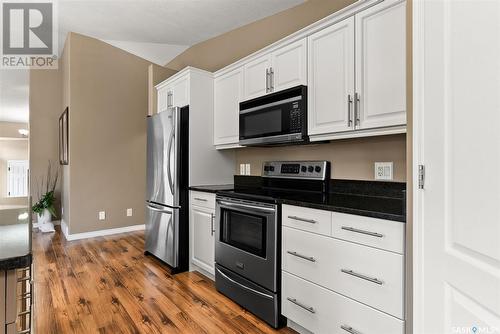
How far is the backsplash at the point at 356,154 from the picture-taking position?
199 centimetres

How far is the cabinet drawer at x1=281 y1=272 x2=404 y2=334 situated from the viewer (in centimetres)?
147

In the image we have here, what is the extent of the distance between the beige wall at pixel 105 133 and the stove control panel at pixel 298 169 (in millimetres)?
2823

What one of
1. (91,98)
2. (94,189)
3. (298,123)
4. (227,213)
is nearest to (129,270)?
(227,213)

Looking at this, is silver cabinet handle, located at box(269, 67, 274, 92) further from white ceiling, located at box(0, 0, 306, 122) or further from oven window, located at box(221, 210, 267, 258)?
oven window, located at box(221, 210, 267, 258)

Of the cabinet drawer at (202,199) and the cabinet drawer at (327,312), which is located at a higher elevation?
the cabinet drawer at (202,199)

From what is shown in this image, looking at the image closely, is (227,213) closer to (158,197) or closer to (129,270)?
(158,197)

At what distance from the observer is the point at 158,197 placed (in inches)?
129

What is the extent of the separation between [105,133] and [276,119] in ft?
10.8

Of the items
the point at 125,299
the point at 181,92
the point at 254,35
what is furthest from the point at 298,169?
the point at 125,299

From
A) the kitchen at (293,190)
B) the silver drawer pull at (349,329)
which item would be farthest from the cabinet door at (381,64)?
the silver drawer pull at (349,329)

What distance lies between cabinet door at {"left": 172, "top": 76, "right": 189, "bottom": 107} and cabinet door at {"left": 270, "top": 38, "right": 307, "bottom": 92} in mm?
1019

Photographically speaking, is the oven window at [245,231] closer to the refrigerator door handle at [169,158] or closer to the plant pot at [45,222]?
the refrigerator door handle at [169,158]
